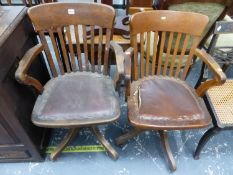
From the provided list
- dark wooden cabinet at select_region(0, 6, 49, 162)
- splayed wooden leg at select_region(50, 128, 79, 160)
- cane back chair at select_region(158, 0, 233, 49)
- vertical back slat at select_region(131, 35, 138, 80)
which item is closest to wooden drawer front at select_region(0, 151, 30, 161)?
dark wooden cabinet at select_region(0, 6, 49, 162)

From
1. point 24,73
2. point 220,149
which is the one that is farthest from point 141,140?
point 24,73

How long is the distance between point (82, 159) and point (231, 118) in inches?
40.3

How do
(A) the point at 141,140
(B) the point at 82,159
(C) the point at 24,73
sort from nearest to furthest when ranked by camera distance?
(C) the point at 24,73 → (B) the point at 82,159 → (A) the point at 141,140

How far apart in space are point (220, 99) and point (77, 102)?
931 millimetres

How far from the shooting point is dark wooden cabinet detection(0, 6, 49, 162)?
3.57 ft

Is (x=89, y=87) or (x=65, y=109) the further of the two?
(x=89, y=87)

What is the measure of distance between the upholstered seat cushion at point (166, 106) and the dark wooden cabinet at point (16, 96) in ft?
2.09

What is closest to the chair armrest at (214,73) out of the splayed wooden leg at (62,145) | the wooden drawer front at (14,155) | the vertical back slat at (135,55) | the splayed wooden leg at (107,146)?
the vertical back slat at (135,55)

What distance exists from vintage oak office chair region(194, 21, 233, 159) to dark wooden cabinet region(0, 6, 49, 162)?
1.13 m

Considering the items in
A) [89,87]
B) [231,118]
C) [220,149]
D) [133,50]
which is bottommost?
[220,149]

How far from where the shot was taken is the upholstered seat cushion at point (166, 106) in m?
1.16

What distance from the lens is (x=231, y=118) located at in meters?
1.28

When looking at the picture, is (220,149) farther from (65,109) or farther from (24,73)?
(24,73)

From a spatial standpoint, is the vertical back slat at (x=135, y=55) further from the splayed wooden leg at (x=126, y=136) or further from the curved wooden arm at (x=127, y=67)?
the splayed wooden leg at (x=126, y=136)
